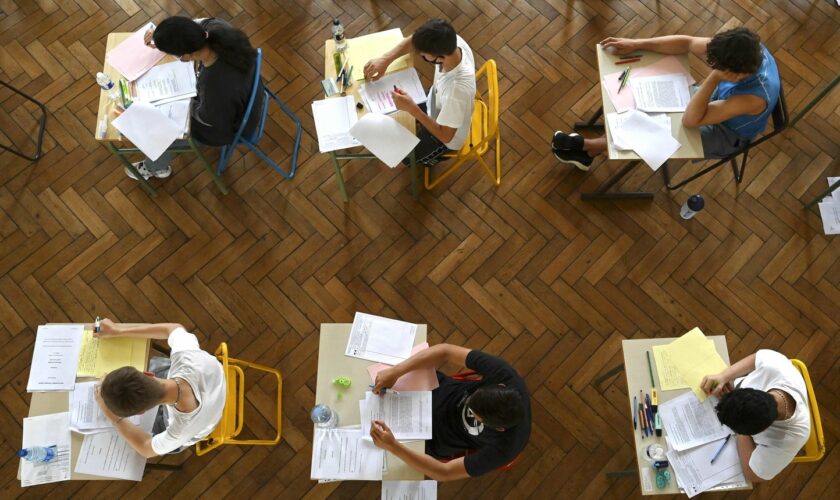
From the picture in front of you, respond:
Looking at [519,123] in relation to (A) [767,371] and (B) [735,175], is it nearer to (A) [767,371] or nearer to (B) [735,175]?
(B) [735,175]

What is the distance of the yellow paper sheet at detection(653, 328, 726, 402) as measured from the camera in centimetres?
245

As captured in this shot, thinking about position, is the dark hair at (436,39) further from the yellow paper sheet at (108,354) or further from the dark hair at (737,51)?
the yellow paper sheet at (108,354)

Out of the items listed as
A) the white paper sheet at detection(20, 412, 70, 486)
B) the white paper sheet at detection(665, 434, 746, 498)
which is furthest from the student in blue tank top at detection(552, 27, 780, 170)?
the white paper sheet at detection(20, 412, 70, 486)

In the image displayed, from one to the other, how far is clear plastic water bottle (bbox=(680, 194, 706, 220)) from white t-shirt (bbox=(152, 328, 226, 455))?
2711 mm

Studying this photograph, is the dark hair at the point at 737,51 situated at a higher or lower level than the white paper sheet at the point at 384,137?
higher

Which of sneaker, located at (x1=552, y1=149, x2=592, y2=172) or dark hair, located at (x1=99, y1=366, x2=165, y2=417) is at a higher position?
dark hair, located at (x1=99, y1=366, x2=165, y2=417)

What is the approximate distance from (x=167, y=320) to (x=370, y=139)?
1.63 metres

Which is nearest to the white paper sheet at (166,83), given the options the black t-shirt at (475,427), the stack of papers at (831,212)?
the black t-shirt at (475,427)

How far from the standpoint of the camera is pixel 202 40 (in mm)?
2660

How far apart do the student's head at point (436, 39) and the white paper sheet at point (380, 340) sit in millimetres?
1211

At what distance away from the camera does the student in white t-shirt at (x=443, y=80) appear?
2.55 m

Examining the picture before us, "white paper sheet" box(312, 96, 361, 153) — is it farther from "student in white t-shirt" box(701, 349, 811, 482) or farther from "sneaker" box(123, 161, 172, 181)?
"student in white t-shirt" box(701, 349, 811, 482)

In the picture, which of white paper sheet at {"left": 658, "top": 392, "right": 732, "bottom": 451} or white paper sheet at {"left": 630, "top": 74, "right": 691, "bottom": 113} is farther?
white paper sheet at {"left": 630, "top": 74, "right": 691, "bottom": 113}

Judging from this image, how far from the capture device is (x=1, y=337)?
3.28 m
